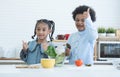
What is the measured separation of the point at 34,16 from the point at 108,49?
1.23m

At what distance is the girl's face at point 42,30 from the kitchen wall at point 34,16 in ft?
7.35

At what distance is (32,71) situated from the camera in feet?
4.57

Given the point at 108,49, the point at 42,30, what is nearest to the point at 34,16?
the point at 108,49

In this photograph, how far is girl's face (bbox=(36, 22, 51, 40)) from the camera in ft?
7.46

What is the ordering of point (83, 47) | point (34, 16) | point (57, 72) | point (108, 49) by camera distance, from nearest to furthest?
point (57, 72), point (83, 47), point (108, 49), point (34, 16)

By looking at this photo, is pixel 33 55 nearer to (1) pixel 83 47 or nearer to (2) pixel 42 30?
(2) pixel 42 30

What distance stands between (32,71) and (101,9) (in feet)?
11.4

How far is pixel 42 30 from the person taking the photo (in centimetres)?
229

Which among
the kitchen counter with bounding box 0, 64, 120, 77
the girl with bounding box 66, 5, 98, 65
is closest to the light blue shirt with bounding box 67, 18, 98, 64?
the girl with bounding box 66, 5, 98, 65

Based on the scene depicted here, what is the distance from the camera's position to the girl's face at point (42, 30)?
7.46ft

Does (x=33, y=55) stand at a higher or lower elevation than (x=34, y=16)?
lower

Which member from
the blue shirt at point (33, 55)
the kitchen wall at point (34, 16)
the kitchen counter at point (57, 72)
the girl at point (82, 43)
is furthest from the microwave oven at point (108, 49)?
the kitchen counter at point (57, 72)

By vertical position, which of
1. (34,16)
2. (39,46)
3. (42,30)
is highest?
(34,16)

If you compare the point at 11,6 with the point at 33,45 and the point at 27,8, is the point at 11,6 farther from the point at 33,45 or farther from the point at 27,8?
the point at 33,45
